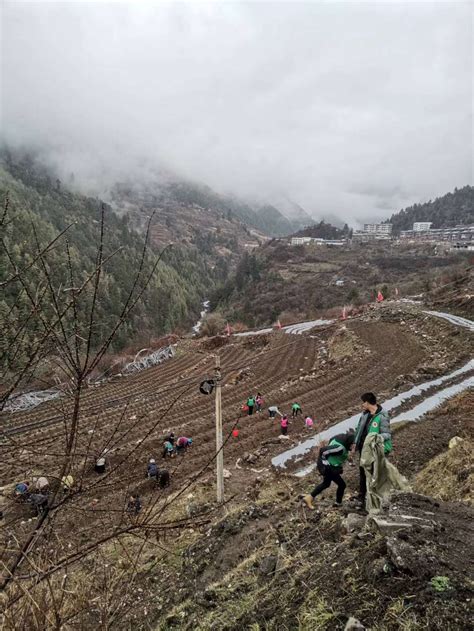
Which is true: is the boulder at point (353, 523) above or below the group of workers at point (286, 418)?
above

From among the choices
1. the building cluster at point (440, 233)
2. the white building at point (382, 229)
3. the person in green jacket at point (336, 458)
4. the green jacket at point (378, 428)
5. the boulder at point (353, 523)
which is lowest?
the boulder at point (353, 523)

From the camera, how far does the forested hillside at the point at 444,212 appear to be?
136250 mm

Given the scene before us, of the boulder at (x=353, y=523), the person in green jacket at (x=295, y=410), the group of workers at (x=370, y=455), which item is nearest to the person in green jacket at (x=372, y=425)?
the group of workers at (x=370, y=455)

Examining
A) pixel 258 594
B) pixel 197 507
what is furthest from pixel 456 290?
pixel 258 594

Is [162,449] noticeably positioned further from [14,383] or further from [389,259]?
[389,259]

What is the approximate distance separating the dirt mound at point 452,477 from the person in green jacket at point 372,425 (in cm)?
153

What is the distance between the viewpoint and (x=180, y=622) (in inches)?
164

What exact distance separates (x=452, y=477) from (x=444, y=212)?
6462 inches

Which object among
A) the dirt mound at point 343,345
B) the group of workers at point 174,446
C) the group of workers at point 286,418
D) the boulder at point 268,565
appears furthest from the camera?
the dirt mound at point 343,345

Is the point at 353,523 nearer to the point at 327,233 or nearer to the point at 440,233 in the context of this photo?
the point at 440,233

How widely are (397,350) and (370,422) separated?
66.7 ft

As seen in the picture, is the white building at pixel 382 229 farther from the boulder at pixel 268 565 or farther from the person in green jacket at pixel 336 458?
the boulder at pixel 268 565

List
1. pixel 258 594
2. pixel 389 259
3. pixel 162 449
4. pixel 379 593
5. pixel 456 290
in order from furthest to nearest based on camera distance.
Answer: pixel 389 259 < pixel 456 290 < pixel 162 449 < pixel 258 594 < pixel 379 593

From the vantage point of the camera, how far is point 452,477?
6367mm
